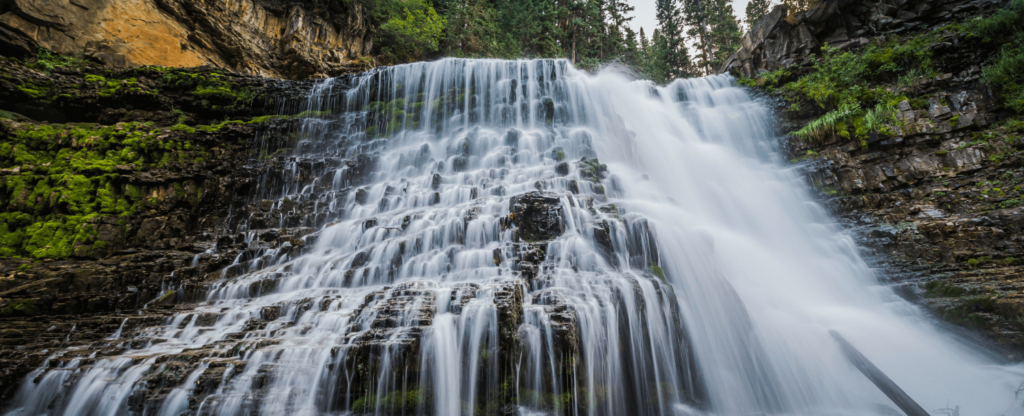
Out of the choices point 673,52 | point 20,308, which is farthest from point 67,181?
point 673,52

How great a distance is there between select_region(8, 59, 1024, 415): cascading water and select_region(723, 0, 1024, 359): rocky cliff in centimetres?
67

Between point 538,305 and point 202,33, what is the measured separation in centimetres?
1618

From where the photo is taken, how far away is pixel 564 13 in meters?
24.9

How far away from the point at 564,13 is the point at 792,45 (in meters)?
15.8

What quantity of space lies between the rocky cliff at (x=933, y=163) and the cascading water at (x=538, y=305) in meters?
0.67

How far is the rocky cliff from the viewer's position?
6578 millimetres

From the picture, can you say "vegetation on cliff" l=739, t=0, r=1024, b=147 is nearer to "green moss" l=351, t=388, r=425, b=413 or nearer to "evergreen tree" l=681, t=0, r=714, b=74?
"green moss" l=351, t=388, r=425, b=413

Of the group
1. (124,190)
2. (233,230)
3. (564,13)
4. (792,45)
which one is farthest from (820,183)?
(564,13)

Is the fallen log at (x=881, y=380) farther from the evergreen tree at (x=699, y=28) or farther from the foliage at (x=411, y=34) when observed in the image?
the evergreen tree at (x=699, y=28)

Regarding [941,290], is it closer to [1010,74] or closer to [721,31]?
[1010,74]

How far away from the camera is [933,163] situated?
803cm

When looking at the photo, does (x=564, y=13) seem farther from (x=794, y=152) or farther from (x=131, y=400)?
(x=131, y=400)

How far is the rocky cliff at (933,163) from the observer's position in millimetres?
6578

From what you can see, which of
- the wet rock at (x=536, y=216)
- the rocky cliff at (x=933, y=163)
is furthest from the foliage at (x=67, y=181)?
the rocky cliff at (x=933, y=163)
